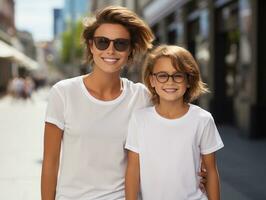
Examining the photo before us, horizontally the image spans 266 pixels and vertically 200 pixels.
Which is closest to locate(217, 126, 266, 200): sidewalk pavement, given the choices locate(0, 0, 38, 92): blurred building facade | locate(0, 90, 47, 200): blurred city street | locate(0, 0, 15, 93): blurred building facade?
locate(0, 90, 47, 200): blurred city street

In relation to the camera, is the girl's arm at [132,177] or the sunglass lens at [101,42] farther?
the sunglass lens at [101,42]

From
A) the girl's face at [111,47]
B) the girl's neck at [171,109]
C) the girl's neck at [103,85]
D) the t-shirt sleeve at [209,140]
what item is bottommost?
the t-shirt sleeve at [209,140]

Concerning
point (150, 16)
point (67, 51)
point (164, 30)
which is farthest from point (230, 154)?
point (67, 51)

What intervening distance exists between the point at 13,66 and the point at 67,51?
38.6 meters

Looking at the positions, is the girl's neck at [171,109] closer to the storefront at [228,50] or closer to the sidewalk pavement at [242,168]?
the sidewalk pavement at [242,168]

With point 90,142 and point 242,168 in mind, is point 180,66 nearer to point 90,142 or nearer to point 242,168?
point 90,142

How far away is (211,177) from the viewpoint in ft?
8.45

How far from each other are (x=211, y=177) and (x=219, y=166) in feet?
22.1

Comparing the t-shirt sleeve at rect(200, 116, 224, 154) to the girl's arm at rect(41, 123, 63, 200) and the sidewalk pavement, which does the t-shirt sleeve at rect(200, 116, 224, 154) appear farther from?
the sidewalk pavement

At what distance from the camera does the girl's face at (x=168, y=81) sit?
8.38ft

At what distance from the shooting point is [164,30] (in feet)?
84.3

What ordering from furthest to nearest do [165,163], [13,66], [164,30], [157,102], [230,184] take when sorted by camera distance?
[13,66]
[164,30]
[230,184]
[157,102]
[165,163]

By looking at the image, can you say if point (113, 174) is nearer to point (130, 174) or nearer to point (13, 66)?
point (130, 174)

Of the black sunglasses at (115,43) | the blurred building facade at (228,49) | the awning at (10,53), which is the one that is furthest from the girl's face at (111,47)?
the awning at (10,53)
